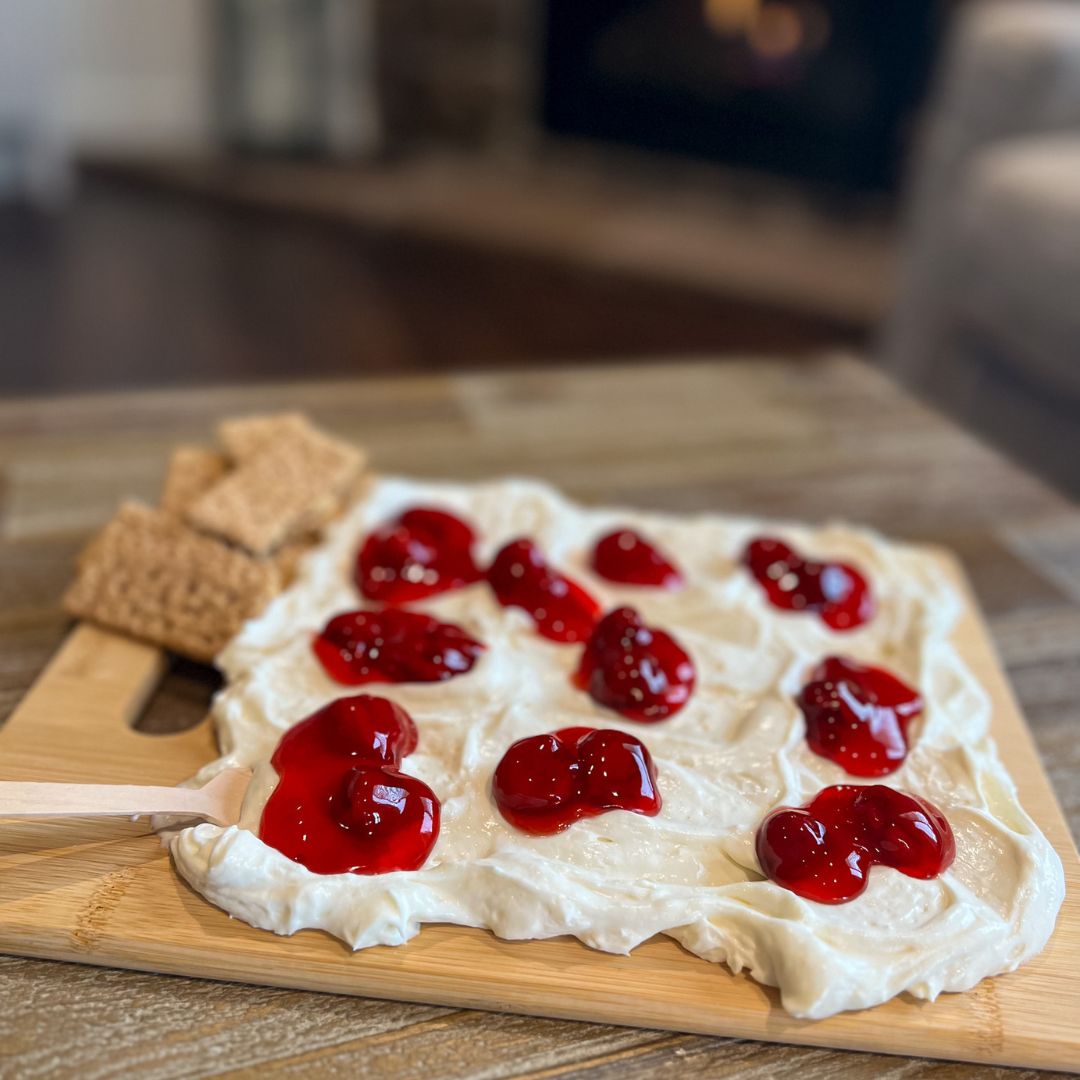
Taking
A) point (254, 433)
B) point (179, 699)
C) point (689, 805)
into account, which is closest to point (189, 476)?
point (254, 433)

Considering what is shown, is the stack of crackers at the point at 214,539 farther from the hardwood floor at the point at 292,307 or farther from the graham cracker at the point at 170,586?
the hardwood floor at the point at 292,307

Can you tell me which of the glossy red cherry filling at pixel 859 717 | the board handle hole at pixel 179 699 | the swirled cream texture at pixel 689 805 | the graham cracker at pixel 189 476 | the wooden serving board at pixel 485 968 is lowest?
the board handle hole at pixel 179 699

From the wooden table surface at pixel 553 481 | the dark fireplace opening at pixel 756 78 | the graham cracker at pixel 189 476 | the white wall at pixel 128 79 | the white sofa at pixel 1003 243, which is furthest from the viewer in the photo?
the white wall at pixel 128 79

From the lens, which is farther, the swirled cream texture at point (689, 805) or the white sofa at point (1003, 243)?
the white sofa at point (1003, 243)

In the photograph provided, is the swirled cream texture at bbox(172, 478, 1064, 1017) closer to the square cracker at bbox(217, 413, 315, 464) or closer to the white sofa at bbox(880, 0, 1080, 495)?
the square cracker at bbox(217, 413, 315, 464)

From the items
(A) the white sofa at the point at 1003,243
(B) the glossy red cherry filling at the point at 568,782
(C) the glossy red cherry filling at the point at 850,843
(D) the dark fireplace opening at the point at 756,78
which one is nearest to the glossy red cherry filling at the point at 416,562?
(B) the glossy red cherry filling at the point at 568,782

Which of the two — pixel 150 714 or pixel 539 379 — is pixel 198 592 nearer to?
pixel 150 714

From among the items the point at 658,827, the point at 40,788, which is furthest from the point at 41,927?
the point at 658,827
